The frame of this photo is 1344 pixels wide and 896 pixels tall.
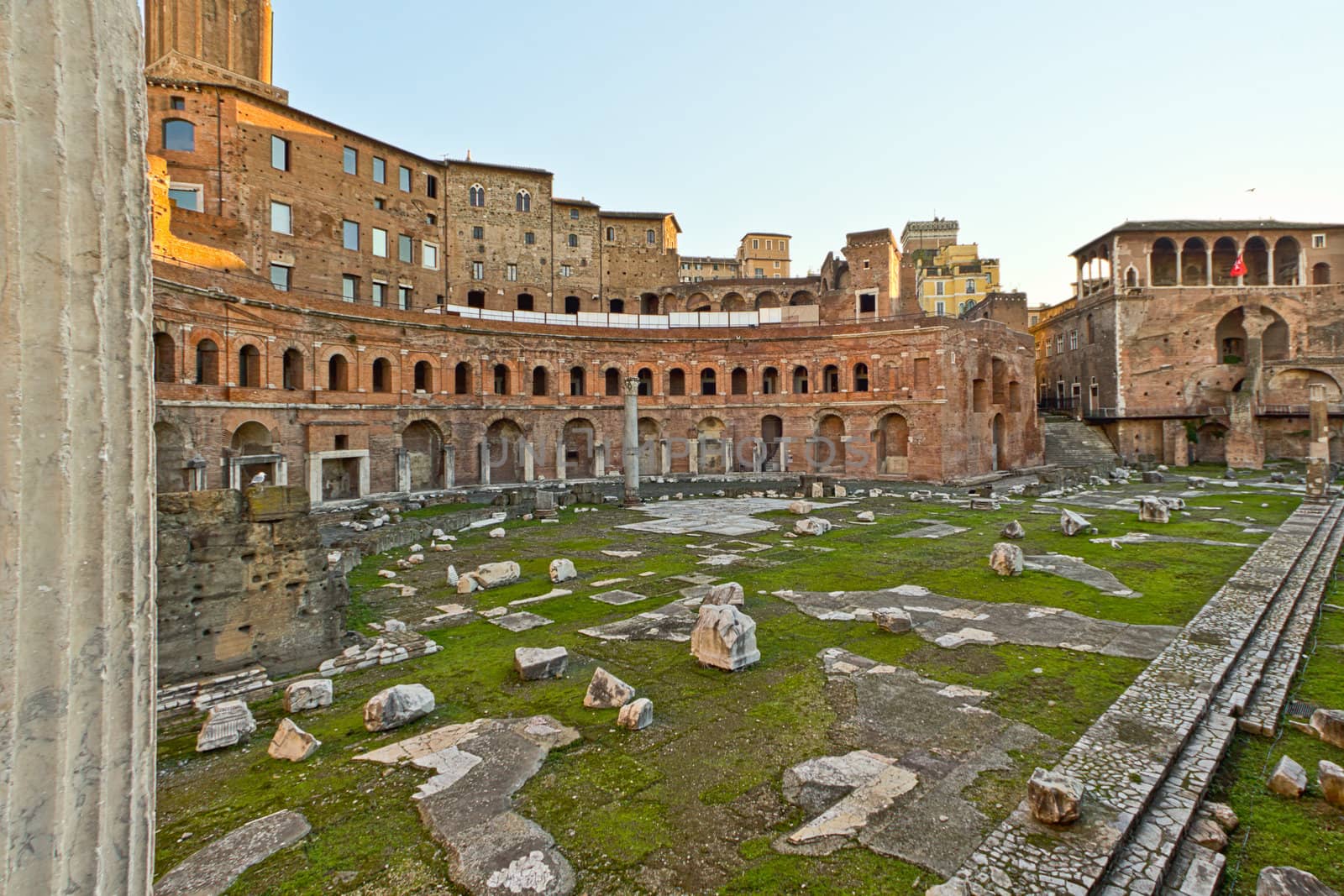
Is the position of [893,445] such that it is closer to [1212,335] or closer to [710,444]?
[710,444]

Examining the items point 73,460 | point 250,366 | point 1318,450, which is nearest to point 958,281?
point 1318,450

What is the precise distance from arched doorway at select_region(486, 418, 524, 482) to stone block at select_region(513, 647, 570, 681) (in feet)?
82.1

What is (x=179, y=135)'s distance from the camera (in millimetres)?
27531

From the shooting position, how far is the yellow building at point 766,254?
6112 centimetres

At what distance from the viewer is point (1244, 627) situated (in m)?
9.22

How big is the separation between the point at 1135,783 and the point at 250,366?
1065 inches

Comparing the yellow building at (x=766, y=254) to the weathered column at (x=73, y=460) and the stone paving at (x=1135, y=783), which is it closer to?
the stone paving at (x=1135, y=783)

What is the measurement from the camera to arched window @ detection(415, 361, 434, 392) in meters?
30.2

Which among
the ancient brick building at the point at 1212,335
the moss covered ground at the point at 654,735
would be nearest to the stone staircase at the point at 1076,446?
the ancient brick building at the point at 1212,335

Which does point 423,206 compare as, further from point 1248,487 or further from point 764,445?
point 1248,487

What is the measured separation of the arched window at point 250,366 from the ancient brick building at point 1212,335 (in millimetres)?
44902

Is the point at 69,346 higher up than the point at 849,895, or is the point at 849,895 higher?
the point at 69,346

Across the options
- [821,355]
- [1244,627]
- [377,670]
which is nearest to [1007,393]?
[821,355]

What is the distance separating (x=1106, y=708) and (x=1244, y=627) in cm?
407
